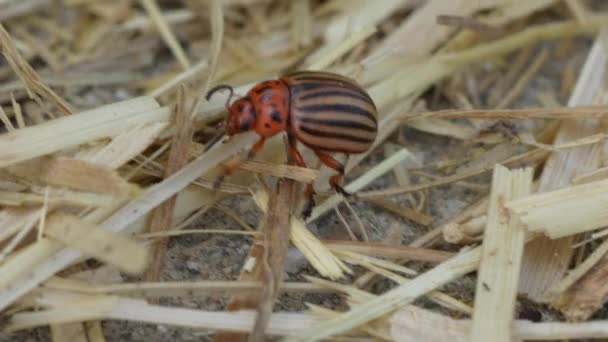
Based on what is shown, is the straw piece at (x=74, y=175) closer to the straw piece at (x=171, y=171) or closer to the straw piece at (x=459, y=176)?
the straw piece at (x=171, y=171)

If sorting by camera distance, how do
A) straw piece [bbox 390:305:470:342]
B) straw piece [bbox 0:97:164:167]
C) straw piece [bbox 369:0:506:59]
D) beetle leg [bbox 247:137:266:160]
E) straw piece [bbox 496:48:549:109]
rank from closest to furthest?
straw piece [bbox 390:305:470:342]
straw piece [bbox 0:97:164:167]
beetle leg [bbox 247:137:266:160]
straw piece [bbox 369:0:506:59]
straw piece [bbox 496:48:549:109]

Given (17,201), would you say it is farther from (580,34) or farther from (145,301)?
(580,34)

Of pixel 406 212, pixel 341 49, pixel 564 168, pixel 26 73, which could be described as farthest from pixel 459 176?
pixel 26 73

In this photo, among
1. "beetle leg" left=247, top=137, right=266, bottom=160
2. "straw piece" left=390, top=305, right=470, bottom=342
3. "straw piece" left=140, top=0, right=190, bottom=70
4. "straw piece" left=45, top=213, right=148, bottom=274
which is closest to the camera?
"straw piece" left=45, top=213, right=148, bottom=274

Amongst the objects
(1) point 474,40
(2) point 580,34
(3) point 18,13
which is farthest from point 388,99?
(3) point 18,13

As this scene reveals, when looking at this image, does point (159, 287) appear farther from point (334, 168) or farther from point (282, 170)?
point (334, 168)

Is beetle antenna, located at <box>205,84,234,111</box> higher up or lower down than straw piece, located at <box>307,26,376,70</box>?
lower down

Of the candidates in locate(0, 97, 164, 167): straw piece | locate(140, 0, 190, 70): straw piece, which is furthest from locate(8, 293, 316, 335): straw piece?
locate(140, 0, 190, 70): straw piece

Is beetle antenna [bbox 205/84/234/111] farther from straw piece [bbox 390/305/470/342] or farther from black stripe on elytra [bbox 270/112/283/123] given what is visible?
straw piece [bbox 390/305/470/342]
